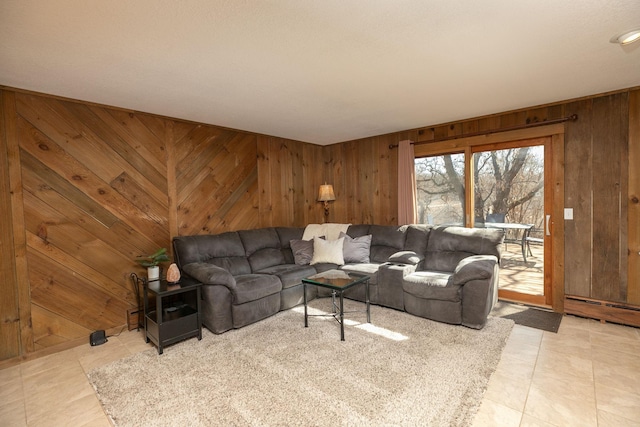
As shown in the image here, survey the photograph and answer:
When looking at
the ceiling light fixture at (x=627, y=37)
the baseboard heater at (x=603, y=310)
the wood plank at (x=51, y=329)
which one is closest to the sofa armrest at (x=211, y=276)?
the wood plank at (x=51, y=329)

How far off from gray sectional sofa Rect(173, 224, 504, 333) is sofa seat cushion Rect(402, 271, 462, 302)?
1 cm

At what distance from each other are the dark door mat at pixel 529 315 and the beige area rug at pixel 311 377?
23 cm

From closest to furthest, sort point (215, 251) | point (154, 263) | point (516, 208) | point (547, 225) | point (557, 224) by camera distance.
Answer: point (154, 263) < point (557, 224) < point (547, 225) < point (215, 251) < point (516, 208)

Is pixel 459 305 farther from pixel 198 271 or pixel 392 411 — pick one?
pixel 198 271

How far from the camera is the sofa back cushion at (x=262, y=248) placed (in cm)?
412

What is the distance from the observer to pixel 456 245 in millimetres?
3879

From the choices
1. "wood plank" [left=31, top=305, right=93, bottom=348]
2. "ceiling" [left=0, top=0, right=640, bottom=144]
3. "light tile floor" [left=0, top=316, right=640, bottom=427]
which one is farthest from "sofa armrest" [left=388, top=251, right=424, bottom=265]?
"wood plank" [left=31, top=305, right=93, bottom=348]

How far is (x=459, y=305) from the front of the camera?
3148mm

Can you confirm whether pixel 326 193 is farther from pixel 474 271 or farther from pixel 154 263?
pixel 154 263

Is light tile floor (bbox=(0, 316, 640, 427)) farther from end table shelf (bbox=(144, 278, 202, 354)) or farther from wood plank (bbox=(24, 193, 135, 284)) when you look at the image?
wood plank (bbox=(24, 193, 135, 284))

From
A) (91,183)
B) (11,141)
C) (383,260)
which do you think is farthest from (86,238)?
(383,260)

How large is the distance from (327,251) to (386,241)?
872 millimetres

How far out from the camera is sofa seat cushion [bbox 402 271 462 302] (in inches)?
124

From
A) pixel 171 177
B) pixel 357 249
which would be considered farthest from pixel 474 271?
pixel 171 177
